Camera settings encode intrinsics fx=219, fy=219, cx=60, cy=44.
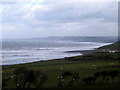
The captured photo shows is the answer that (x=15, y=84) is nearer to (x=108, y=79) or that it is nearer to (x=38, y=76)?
(x=38, y=76)

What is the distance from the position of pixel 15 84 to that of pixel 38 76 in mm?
832

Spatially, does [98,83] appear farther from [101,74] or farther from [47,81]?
[47,81]

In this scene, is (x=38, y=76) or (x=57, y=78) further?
(x=57, y=78)

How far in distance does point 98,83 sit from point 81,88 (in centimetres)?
77

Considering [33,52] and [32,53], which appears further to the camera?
[33,52]

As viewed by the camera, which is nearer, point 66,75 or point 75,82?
point 75,82

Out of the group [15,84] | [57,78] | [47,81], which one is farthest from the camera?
[57,78]

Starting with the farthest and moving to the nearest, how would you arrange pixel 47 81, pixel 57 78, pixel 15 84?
Result: pixel 57 78 → pixel 47 81 → pixel 15 84

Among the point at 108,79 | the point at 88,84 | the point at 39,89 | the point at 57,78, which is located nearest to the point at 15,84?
the point at 39,89

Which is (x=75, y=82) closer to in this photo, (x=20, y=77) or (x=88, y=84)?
(x=88, y=84)

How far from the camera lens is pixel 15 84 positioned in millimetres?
7180

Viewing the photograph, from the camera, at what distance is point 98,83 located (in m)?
7.89

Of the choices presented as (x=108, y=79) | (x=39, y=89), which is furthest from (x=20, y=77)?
(x=108, y=79)

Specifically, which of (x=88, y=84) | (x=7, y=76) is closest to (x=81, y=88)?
(x=88, y=84)
